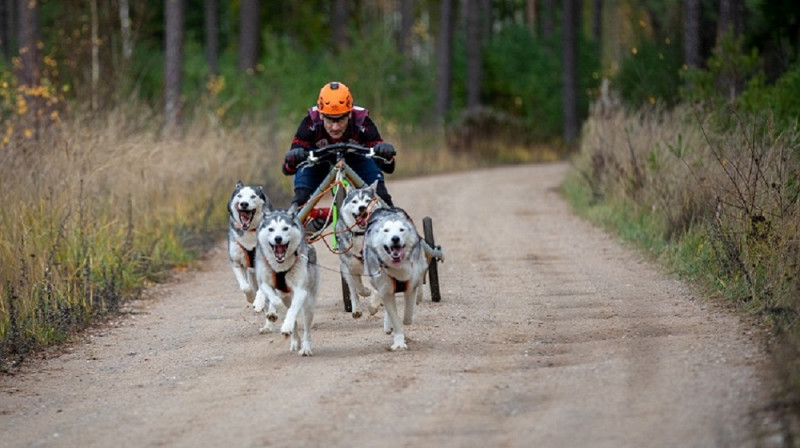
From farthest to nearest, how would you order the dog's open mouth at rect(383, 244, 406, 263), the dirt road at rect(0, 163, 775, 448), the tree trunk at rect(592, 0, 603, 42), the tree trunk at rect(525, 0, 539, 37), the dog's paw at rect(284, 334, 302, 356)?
1. the tree trunk at rect(525, 0, 539, 37)
2. the tree trunk at rect(592, 0, 603, 42)
3. the dog's paw at rect(284, 334, 302, 356)
4. the dog's open mouth at rect(383, 244, 406, 263)
5. the dirt road at rect(0, 163, 775, 448)

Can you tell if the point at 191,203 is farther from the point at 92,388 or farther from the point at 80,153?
the point at 92,388

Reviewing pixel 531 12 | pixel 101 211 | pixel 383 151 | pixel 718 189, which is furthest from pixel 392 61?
pixel 531 12

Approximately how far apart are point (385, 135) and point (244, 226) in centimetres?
2053

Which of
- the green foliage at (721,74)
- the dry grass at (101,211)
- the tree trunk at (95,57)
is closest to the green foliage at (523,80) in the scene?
the tree trunk at (95,57)

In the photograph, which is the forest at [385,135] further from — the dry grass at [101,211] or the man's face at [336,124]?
the man's face at [336,124]

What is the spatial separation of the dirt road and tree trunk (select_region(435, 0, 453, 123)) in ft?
82.6

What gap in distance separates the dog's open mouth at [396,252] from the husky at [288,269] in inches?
26.7

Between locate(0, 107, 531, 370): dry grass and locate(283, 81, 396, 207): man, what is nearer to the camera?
locate(283, 81, 396, 207): man

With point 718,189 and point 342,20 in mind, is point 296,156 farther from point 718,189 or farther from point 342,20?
point 342,20

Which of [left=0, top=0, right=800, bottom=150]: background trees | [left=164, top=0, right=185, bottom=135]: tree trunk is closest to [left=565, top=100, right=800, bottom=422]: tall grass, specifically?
[left=0, top=0, right=800, bottom=150]: background trees

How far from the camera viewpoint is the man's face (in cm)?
1052

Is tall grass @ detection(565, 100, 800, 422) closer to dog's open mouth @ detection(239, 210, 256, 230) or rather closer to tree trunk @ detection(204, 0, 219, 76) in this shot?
dog's open mouth @ detection(239, 210, 256, 230)

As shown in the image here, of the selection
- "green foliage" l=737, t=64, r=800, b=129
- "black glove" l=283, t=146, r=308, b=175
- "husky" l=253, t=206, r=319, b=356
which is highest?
"black glove" l=283, t=146, r=308, b=175

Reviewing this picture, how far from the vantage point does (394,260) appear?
8.73 metres
